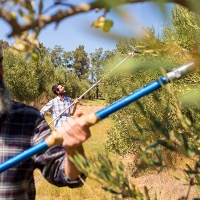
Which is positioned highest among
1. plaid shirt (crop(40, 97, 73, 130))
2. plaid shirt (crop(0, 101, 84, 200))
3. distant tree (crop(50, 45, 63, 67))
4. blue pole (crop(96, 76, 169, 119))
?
Result: distant tree (crop(50, 45, 63, 67))

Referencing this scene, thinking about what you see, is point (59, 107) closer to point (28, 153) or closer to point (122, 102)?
point (28, 153)

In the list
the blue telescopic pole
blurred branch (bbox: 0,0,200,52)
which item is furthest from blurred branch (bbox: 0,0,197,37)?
the blue telescopic pole

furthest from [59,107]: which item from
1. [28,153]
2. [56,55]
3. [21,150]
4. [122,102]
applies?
[56,55]

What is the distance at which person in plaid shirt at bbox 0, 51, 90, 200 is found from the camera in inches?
49.4

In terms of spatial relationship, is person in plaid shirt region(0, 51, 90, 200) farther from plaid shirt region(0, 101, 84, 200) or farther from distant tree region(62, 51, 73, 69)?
distant tree region(62, 51, 73, 69)

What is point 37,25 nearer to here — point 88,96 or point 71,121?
point 71,121

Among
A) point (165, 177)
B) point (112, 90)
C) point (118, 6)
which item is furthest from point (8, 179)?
point (112, 90)

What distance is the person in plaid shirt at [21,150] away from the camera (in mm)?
1255

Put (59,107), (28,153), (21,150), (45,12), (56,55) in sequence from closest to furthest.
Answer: (45,12) → (28,153) → (21,150) → (59,107) → (56,55)

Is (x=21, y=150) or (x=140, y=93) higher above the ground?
(x=140, y=93)

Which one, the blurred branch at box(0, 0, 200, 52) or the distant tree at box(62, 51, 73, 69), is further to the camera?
the distant tree at box(62, 51, 73, 69)

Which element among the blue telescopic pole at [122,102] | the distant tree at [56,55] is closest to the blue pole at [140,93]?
the blue telescopic pole at [122,102]

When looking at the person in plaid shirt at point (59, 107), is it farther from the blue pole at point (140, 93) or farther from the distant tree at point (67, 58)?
the distant tree at point (67, 58)

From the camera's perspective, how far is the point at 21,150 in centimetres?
130
